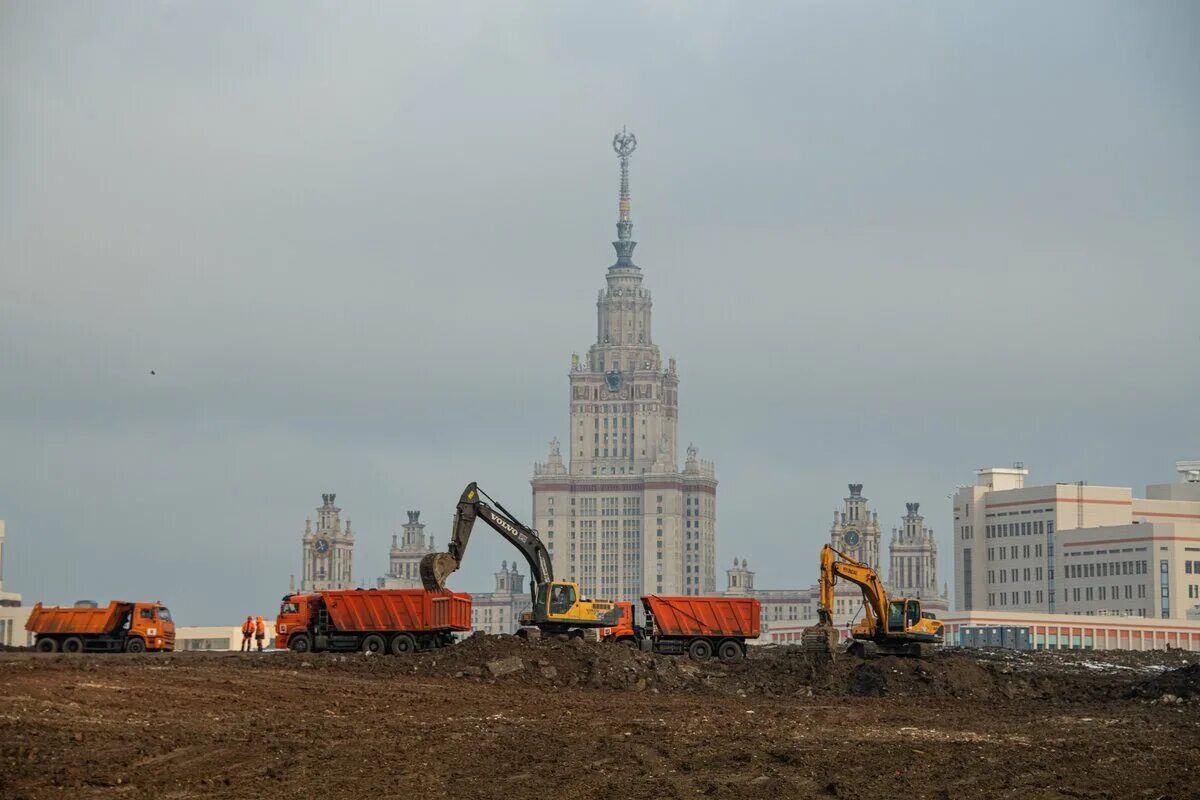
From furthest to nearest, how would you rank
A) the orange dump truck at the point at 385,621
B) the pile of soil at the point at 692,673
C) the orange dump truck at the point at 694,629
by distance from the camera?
the orange dump truck at the point at 694,629, the orange dump truck at the point at 385,621, the pile of soil at the point at 692,673

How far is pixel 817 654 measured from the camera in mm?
77188

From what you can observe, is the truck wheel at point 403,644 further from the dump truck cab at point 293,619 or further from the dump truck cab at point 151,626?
the dump truck cab at point 151,626

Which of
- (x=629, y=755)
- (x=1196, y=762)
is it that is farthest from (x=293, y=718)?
(x=1196, y=762)

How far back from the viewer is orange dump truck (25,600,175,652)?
82.4 metres

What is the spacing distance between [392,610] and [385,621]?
19.7 inches

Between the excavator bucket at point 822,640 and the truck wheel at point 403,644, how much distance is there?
47.7 ft

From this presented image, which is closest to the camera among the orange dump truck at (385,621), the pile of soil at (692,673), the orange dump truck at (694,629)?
the pile of soil at (692,673)

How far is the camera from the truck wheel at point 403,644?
258ft

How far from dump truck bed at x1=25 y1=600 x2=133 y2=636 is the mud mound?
3887 centimetres

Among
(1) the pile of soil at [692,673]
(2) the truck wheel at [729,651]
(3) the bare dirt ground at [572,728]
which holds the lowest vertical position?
(3) the bare dirt ground at [572,728]

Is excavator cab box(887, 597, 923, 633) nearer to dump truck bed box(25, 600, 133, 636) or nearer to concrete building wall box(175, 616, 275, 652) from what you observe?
dump truck bed box(25, 600, 133, 636)

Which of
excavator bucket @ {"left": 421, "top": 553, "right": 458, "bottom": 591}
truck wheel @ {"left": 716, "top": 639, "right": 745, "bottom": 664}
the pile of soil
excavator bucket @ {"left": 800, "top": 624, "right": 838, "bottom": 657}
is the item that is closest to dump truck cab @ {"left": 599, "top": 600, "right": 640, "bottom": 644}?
truck wheel @ {"left": 716, "top": 639, "right": 745, "bottom": 664}

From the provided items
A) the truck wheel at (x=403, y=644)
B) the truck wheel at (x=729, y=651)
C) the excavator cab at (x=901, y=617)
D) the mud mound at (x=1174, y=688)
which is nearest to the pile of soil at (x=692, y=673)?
the mud mound at (x=1174, y=688)

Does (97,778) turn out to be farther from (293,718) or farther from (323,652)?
(323,652)
